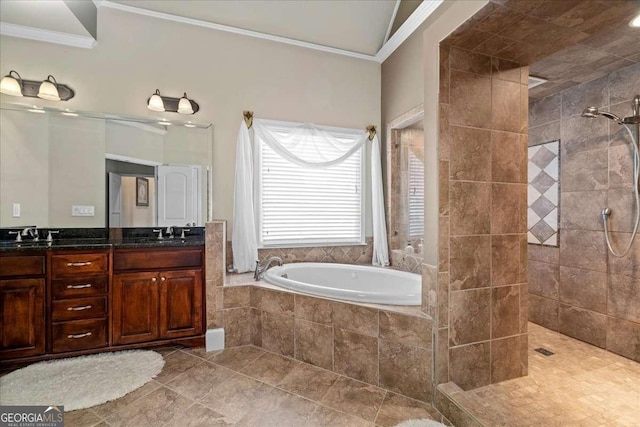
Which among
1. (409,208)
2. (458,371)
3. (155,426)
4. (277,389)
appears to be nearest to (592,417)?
(458,371)

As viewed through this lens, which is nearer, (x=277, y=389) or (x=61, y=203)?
(x=277, y=389)

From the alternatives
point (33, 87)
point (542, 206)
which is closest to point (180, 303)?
point (33, 87)

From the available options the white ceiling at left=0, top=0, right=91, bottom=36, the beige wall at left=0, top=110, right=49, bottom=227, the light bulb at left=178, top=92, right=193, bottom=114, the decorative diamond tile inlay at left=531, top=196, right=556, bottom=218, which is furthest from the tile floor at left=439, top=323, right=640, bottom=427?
the white ceiling at left=0, top=0, right=91, bottom=36

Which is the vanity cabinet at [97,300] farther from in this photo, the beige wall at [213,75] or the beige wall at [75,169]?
the beige wall at [213,75]

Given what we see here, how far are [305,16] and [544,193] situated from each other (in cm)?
291

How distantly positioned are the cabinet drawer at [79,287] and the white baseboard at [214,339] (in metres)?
0.85

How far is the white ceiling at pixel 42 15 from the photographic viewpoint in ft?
7.29

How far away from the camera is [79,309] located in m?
2.18

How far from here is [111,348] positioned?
2248 mm

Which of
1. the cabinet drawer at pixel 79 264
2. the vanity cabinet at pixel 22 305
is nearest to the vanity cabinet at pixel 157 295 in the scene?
the cabinet drawer at pixel 79 264

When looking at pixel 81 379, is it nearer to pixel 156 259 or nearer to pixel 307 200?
pixel 156 259

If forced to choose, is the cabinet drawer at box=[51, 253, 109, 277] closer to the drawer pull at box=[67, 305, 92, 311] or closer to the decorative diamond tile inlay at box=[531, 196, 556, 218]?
the drawer pull at box=[67, 305, 92, 311]

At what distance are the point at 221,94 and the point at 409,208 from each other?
7.45 ft

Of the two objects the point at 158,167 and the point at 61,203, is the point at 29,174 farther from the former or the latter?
the point at 158,167
